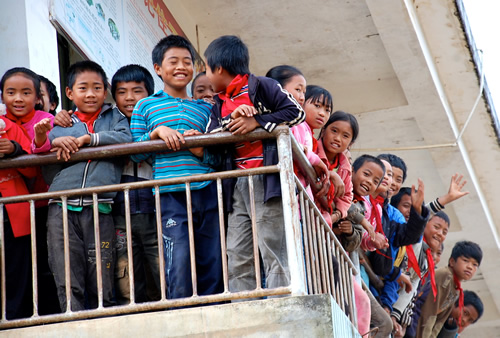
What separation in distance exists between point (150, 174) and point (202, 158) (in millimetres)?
322

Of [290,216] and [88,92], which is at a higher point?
[88,92]

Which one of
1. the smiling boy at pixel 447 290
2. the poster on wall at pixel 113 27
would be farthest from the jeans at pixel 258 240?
the smiling boy at pixel 447 290

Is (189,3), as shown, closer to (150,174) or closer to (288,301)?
(150,174)

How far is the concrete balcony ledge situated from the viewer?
3.97 meters

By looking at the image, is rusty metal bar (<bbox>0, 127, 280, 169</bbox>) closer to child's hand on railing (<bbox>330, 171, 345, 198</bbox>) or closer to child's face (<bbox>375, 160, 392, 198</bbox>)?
child's hand on railing (<bbox>330, 171, 345, 198</bbox>)

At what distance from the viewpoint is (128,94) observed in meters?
5.22

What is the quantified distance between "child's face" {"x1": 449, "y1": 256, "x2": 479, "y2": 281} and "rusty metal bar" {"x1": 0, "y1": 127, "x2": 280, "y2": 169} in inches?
218

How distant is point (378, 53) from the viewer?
34.7 ft

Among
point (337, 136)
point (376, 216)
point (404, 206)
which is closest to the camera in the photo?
point (337, 136)

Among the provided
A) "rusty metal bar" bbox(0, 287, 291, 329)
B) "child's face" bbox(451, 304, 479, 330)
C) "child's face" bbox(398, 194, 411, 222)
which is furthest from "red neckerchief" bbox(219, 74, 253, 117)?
"child's face" bbox(451, 304, 479, 330)

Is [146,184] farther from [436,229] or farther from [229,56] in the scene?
[436,229]

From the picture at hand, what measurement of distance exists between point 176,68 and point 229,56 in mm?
383

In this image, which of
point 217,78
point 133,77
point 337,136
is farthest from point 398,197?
point 217,78

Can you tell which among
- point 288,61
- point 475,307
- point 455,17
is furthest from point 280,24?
point 475,307
